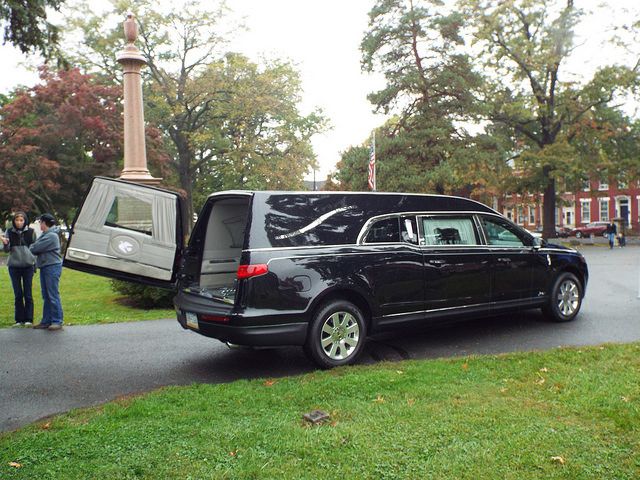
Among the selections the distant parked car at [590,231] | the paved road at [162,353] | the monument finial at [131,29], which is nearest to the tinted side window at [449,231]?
the paved road at [162,353]

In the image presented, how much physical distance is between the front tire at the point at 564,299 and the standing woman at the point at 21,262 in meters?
7.75

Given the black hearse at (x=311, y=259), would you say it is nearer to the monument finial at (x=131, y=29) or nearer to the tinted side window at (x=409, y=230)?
the tinted side window at (x=409, y=230)

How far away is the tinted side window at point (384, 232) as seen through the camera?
633 cm

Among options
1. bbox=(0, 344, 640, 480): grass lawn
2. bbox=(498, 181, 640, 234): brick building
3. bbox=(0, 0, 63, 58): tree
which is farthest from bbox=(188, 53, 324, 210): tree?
bbox=(498, 181, 640, 234): brick building

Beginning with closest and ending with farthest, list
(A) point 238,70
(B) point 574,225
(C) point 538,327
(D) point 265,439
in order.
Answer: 1. (D) point 265,439
2. (C) point 538,327
3. (A) point 238,70
4. (B) point 574,225

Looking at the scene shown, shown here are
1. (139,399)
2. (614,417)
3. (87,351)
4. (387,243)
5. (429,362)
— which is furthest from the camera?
(87,351)

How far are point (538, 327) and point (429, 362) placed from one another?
2.95 meters

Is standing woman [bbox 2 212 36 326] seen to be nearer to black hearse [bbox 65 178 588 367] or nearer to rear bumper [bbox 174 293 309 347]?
black hearse [bbox 65 178 588 367]

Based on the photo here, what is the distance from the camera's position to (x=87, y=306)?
36.0 feet

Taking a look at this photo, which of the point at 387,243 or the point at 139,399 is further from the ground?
the point at 387,243

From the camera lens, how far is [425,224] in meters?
6.84

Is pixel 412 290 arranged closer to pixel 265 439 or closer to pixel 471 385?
pixel 471 385

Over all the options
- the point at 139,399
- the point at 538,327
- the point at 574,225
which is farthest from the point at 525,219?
the point at 139,399

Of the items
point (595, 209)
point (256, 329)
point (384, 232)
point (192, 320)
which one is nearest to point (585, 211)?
point (595, 209)
